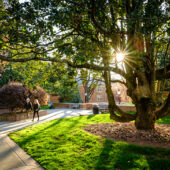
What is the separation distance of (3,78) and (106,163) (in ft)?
62.8

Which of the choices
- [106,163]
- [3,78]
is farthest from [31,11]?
[3,78]

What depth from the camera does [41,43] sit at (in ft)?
20.7

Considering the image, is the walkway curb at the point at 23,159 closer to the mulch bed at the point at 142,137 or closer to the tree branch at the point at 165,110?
the mulch bed at the point at 142,137

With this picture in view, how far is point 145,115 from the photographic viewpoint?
6.21 meters

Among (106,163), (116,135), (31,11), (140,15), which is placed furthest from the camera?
(116,135)

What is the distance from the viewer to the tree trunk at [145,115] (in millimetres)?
6125

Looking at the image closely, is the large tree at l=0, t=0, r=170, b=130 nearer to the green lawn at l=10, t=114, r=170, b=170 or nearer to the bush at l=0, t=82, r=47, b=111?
the green lawn at l=10, t=114, r=170, b=170

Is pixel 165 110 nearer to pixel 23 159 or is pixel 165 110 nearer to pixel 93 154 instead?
pixel 93 154

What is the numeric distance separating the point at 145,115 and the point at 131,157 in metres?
2.68

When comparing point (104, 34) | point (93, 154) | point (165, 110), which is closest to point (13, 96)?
point (104, 34)

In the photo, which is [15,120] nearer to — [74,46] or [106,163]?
[74,46]

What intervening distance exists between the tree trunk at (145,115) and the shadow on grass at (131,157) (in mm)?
1812

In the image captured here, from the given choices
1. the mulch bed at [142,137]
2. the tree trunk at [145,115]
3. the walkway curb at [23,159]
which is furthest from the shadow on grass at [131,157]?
the tree trunk at [145,115]

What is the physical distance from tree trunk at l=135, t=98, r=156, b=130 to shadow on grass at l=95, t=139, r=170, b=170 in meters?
1.81
